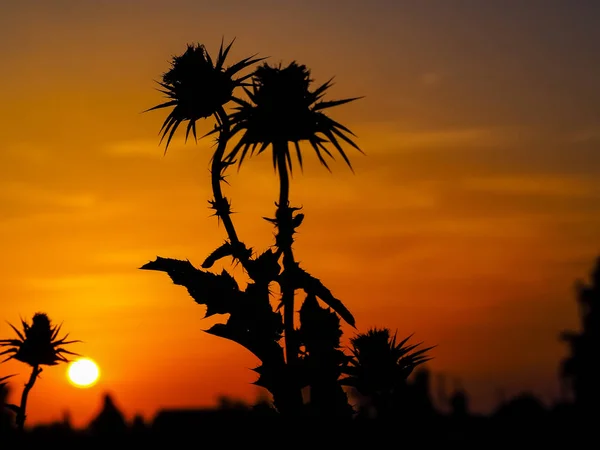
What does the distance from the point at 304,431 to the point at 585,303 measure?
2261 inches

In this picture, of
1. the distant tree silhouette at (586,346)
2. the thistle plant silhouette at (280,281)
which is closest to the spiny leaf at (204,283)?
the thistle plant silhouette at (280,281)

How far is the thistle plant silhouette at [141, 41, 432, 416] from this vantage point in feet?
58.6

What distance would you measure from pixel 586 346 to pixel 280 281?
5440 centimetres

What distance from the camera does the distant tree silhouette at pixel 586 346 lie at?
64.7 m

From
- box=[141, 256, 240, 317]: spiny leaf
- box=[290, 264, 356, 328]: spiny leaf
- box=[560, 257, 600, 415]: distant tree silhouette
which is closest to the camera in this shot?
box=[290, 264, 356, 328]: spiny leaf

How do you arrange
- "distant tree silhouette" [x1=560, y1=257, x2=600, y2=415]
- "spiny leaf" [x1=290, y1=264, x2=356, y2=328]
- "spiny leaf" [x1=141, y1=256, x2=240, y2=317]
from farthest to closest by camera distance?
"distant tree silhouette" [x1=560, y1=257, x2=600, y2=415], "spiny leaf" [x1=141, y1=256, x2=240, y2=317], "spiny leaf" [x1=290, y1=264, x2=356, y2=328]

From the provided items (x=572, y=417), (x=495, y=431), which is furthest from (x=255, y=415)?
(x=572, y=417)

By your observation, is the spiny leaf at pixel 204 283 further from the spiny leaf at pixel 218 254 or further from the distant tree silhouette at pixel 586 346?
the distant tree silhouette at pixel 586 346

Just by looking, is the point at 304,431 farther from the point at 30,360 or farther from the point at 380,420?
the point at 30,360

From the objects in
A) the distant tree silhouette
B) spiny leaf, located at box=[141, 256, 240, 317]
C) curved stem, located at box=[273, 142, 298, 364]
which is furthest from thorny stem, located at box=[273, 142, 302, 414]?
the distant tree silhouette

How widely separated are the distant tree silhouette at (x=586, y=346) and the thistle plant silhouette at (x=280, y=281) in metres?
47.1

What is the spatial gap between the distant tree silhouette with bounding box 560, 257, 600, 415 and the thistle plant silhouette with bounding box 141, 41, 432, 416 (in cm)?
4712

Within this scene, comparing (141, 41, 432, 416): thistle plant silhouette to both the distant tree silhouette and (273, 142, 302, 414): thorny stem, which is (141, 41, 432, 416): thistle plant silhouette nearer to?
(273, 142, 302, 414): thorny stem

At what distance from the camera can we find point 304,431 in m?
18.1
